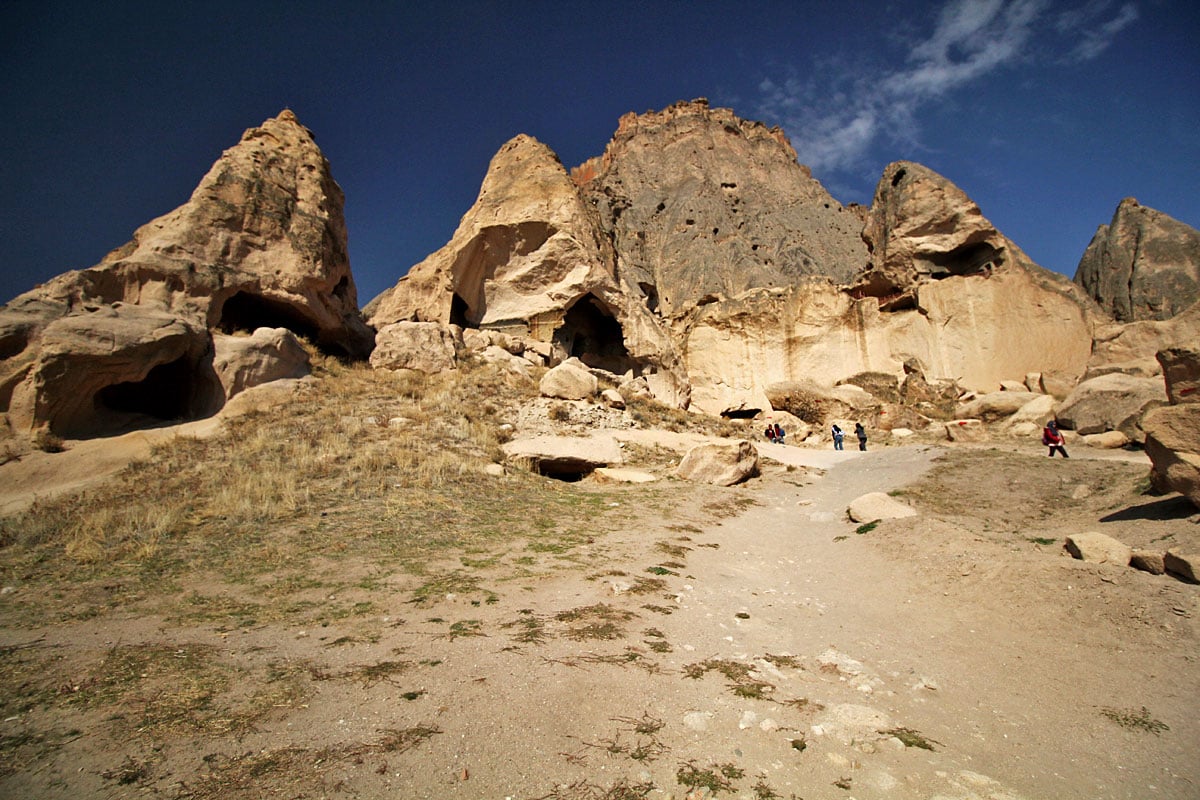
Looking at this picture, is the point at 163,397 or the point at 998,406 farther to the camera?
the point at 998,406

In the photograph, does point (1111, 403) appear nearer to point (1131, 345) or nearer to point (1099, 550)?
point (1131, 345)

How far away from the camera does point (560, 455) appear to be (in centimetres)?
1047

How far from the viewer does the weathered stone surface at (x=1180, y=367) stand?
24.5ft

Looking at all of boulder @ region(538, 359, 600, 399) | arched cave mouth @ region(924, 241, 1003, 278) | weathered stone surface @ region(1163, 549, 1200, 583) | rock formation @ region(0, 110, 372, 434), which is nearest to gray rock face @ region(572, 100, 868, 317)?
arched cave mouth @ region(924, 241, 1003, 278)

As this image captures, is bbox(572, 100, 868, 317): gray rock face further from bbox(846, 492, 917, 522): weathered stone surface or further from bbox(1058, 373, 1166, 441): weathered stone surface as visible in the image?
bbox(846, 492, 917, 522): weathered stone surface

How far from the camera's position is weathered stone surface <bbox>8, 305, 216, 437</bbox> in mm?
9805

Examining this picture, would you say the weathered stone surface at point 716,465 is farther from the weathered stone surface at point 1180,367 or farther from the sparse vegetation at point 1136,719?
the sparse vegetation at point 1136,719

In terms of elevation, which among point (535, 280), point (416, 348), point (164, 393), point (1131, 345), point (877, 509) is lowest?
point (877, 509)

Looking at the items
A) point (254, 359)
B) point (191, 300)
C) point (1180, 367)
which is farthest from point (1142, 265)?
point (191, 300)

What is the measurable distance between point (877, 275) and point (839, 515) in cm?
2330

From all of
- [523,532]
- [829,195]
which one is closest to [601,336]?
[523,532]

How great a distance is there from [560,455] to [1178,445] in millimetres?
8496

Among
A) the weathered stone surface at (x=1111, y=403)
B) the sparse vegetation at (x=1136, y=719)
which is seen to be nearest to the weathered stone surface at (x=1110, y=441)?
the weathered stone surface at (x=1111, y=403)

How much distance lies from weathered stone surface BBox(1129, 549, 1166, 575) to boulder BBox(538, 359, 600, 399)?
10.9 metres
